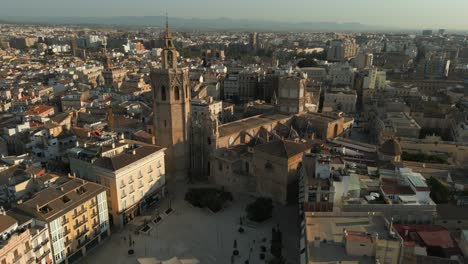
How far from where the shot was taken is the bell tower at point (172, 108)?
4347cm

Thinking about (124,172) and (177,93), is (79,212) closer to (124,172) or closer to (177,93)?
(124,172)

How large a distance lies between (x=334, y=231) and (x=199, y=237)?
1381 centimetres

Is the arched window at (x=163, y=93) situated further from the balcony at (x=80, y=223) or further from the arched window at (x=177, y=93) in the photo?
the balcony at (x=80, y=223)

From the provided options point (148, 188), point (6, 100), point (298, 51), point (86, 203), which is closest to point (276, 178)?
point (148, 188)

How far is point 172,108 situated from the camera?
4438 cm

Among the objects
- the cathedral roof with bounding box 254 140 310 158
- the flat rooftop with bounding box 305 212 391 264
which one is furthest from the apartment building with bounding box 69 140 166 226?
the flat rooftop with bounding box 305 212 391 264

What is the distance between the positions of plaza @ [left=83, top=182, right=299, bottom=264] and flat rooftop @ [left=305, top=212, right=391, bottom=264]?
6.00 meters

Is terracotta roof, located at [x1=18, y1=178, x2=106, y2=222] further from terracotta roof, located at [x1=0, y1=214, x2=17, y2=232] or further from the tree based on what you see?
the tree

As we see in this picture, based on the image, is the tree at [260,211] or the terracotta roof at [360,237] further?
the tree at [260,211]

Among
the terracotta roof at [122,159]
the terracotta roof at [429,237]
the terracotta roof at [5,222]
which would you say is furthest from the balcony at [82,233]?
the terracotta roof at [429,237]

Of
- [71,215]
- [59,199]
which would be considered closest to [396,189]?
[71,215]

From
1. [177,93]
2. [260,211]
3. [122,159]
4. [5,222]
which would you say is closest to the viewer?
[5,222]

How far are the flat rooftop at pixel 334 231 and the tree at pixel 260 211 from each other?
906 cm

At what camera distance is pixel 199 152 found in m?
47.5
